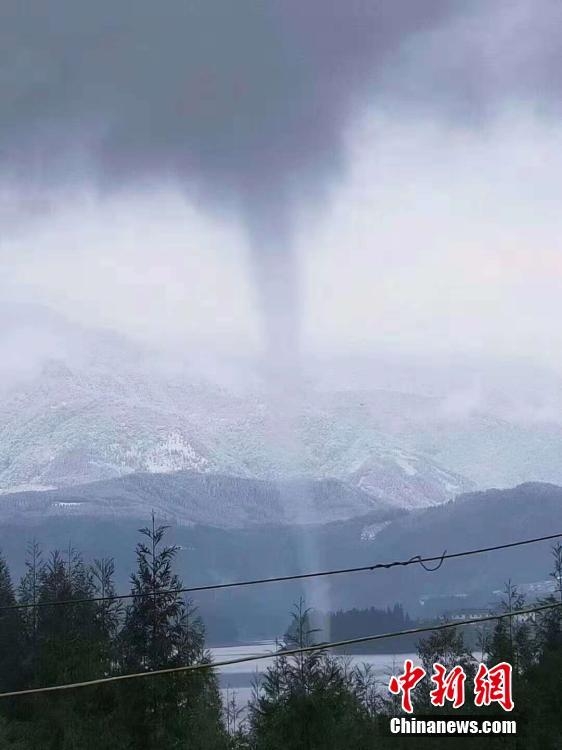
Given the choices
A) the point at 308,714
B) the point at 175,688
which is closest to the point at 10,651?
the point at 175,688

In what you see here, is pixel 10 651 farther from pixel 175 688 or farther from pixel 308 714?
pixel 308 714

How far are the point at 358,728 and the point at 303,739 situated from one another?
4.36 m

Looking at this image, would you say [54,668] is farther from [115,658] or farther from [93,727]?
[93,727]

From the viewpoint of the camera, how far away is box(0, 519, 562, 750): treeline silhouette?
295 feet

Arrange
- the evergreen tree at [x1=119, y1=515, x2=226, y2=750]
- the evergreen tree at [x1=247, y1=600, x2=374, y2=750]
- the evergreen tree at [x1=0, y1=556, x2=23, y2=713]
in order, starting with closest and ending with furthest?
the evergreen tree at [x1=119, y1=515, x2=226, y2=750] → the evergreen tree at [x1=247, y1=600, x2=374, y2=750] → the evergreen tree at [x1=0, y1=556, x2=23, y2=713]

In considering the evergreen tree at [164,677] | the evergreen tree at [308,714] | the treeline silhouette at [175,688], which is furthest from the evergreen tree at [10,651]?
the evergreen tree at [308,714]

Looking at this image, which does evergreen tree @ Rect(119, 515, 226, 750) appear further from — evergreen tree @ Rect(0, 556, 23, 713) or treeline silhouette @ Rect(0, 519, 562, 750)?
evergreen tree @ Rect(0, 556, 23, 713)

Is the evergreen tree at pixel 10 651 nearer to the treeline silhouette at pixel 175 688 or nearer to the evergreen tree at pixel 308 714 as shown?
the treeline silhouette at pixel 175 688

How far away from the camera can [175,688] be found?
90125 millimetres

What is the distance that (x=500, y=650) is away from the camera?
116375 millimetres

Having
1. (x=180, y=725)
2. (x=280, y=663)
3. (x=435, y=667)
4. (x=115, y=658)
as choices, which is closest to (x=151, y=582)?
(x=115, y=658)

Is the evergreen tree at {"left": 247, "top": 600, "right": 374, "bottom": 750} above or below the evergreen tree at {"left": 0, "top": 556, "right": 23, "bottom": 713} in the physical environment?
below

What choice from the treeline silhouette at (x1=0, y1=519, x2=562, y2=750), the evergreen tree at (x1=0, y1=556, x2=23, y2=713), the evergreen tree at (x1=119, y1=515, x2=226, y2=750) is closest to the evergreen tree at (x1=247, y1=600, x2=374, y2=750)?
the treeline silhouette at (x1=0, y1=519, x2=562, y2=750)

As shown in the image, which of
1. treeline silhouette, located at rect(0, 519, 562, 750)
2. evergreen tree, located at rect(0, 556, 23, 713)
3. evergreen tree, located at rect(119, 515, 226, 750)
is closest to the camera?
evergreen tree, located at rect(119, 515, 226, 750)
